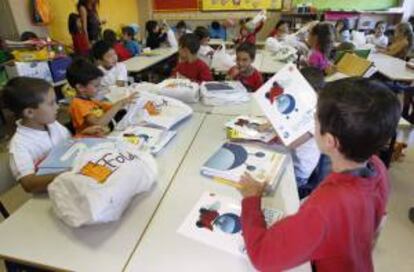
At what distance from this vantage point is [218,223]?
968 millimetres

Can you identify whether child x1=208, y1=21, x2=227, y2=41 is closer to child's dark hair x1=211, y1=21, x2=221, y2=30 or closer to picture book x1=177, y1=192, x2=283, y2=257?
child's dark hair x1=211, y1=21, x2=221, y2=30

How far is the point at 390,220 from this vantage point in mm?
1997

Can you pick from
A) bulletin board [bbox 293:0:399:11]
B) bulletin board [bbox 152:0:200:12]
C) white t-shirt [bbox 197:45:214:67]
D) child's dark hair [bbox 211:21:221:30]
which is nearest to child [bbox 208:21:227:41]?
child's dark hair [bbox 211:21:221:30]

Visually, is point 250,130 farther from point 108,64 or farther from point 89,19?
point 89,19

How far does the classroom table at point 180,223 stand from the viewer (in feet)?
2.77

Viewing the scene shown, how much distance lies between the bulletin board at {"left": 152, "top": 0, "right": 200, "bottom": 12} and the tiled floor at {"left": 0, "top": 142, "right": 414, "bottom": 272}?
5863mm

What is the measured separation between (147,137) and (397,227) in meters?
1.71

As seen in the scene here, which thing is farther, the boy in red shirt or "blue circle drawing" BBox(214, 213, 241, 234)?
"blue circle drawing" BBox(214, 213, 241, 234)

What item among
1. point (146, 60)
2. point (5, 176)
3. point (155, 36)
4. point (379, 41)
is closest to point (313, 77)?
point (5, 176)

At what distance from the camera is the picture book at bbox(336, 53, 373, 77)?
269cm

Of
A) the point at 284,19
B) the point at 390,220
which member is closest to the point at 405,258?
the point at 390,220

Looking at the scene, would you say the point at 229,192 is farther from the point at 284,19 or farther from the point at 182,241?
the point at 284,19

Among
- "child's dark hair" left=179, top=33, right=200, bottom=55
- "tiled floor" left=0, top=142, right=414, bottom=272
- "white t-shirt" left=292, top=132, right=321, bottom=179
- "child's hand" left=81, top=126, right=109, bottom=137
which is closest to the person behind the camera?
"white t-shirt" left=292, top=132, right=321, bottom=179

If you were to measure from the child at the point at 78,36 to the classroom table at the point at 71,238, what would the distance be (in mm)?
3780
